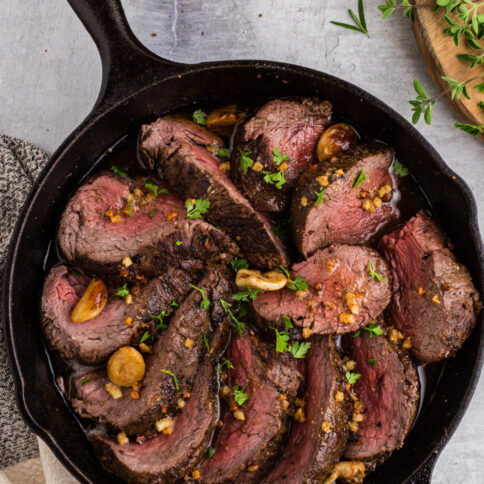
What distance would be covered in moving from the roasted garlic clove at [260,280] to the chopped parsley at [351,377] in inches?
21.4

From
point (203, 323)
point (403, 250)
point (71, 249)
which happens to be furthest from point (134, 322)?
point (403, 250)

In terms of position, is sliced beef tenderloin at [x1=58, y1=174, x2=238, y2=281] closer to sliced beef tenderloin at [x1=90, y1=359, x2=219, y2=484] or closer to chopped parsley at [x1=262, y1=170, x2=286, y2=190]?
chopped parsley at [x1=262, y1=170, x2=286, y2=190]

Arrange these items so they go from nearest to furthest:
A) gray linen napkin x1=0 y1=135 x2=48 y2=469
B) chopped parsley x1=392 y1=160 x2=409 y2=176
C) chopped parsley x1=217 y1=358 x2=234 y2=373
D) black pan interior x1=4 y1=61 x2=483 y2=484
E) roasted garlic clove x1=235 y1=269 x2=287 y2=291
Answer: roasted garlic clove x1=235 y1=269 x2=287 y2=291 → black pan interior x1=4 y1=61 x2=483 y2=484 → chopped parsley x1=217 y1=358 x2=234 y2=373 → chopped parsley x1=392 y1=160 x2=409 y2=176 → gray linen napkin x1=0 y1=135 x2=48 y2=469

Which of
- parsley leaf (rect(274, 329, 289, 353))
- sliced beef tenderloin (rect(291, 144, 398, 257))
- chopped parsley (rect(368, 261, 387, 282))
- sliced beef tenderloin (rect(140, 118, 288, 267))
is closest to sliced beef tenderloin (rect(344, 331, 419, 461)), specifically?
chopped parsley (rect(368, 261, 387, 282))

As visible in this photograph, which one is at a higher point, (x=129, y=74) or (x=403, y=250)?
(x=129, y=74)

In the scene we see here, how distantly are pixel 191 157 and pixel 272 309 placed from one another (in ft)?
2.68

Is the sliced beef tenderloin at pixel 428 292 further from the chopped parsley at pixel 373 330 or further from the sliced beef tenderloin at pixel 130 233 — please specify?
the sliced beef tenderloin at pixel 130 233

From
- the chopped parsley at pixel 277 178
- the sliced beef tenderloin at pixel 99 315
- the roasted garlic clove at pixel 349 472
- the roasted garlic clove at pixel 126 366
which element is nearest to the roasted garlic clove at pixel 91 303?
the sliced beef tenderloin at pixel 99 315

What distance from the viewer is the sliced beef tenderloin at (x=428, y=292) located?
244 cm

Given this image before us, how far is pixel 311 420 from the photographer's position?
248 centimetres

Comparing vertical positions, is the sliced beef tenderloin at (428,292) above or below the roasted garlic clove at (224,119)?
below

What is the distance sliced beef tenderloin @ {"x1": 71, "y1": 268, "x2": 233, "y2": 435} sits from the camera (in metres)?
2.46

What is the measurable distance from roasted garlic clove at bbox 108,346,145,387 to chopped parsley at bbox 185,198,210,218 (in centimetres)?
69

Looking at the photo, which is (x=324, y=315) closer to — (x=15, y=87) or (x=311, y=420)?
(x=311, y=420)
